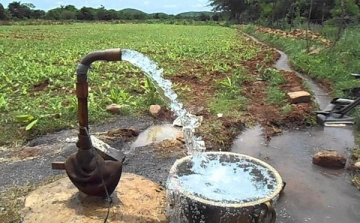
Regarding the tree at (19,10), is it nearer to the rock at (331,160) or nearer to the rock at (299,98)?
the rock at (299,98)

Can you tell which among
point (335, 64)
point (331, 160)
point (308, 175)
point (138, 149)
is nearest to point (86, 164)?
point (138, 149)

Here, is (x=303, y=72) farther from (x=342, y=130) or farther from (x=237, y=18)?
(x=237, y=18)

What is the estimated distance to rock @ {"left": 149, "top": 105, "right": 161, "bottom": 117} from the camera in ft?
19.3

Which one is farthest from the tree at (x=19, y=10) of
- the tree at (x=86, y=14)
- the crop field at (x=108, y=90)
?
the crop field at (x=108, y=90)

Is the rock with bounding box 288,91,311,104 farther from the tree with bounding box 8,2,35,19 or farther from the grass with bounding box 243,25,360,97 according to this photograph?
the tree with bounding box 8,2,35,19

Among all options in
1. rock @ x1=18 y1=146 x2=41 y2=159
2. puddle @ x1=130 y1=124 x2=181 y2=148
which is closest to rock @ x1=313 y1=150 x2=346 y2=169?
puddle @ x1=130 y1=124 x2=181 y2=148

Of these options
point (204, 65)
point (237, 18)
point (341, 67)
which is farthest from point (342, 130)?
point (237, 18)

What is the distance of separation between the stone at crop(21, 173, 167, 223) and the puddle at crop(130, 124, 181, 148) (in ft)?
5.85

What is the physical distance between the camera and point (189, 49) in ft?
47.0

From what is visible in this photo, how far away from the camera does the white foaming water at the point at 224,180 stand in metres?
2.63

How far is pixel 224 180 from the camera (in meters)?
2.91

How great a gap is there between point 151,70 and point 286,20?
2506 centimetres

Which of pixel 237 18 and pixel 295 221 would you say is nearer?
pixel 295 221

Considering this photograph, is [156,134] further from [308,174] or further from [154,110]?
[308,174]
